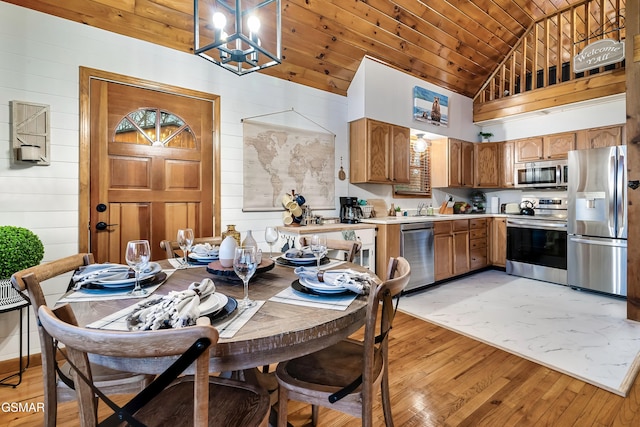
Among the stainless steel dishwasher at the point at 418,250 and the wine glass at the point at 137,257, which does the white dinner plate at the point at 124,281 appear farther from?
the stainless steel dishwasher at the point at 418,250

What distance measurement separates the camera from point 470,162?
5.54m

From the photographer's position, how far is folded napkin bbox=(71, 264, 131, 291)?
4.42 feet

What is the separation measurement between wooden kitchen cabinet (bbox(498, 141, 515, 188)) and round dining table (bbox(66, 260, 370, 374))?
203 inches

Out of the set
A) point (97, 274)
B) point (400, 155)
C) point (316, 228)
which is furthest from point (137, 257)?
point (400, 155)

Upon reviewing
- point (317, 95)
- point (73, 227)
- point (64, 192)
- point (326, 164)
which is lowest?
point (73, 227)

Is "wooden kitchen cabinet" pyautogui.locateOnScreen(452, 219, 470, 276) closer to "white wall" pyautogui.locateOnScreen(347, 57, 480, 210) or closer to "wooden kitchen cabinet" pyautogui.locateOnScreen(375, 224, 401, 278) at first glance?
"white wall" pyautogui.locateOnScreen(347, 57, 480, 210)

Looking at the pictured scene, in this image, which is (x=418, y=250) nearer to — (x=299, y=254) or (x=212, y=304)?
(x=299, y=254)

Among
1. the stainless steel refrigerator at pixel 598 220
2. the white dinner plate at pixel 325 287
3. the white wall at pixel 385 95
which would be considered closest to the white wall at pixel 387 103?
the white wall at pixel 385 95

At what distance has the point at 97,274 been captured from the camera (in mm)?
1426

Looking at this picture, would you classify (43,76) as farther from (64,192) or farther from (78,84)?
(64,192)

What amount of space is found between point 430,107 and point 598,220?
8.71 feet

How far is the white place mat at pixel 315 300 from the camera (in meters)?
1.17

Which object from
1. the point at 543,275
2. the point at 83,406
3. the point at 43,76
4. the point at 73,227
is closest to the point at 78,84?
the point at 43,76

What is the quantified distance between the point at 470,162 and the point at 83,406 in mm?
5944
